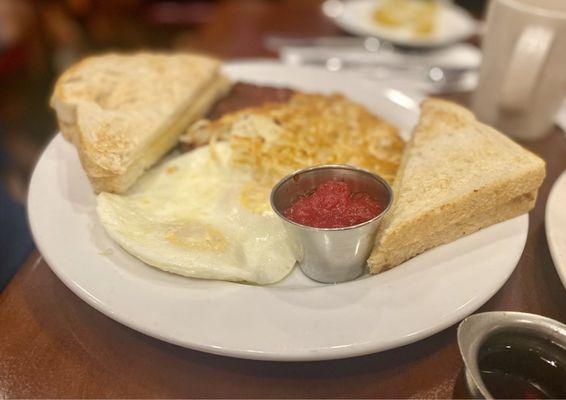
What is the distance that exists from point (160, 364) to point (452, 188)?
42.8 inches

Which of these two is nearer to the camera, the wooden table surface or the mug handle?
the wooden table surface

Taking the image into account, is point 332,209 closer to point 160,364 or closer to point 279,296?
point 279,296

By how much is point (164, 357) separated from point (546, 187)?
1789 mm

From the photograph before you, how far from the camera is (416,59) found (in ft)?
11.2

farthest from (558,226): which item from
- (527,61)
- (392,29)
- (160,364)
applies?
(392,29)

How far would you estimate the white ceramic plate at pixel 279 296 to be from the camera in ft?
4.51

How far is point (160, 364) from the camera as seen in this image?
4.91 ft

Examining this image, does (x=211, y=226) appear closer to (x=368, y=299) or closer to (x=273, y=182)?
(x=273, y=182)

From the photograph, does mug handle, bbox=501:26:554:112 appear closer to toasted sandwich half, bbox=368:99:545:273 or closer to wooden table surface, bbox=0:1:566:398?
toasted sandwich half, bbox=368:99:545:273

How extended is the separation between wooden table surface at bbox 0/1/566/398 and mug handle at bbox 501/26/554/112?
103 cm

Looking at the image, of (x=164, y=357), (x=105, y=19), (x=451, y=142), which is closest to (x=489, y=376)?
(x=164, y=357)

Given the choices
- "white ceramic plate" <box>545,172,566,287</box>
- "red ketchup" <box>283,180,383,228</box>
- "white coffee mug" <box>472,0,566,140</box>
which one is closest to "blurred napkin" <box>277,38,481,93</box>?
"white coffee mug" <box>472,0,566,140</box>

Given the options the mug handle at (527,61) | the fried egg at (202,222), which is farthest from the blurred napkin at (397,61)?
the fried egg at (202,222)

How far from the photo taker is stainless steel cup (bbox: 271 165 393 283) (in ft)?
5.06
